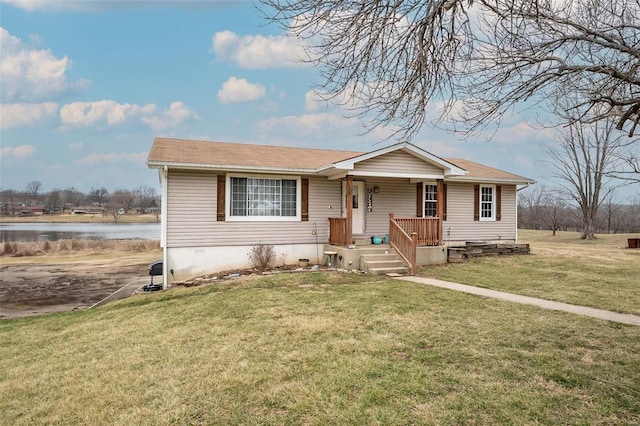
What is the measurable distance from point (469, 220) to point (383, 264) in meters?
6.16

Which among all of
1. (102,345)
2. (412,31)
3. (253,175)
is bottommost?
(102,345)

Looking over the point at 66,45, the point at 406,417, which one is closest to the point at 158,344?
the point at 406,417

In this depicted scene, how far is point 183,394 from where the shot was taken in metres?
3.90

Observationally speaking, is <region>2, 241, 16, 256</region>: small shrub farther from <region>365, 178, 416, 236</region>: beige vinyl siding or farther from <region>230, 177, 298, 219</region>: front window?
<region>365, 178, 416, 236</region>: beige vinyl siding

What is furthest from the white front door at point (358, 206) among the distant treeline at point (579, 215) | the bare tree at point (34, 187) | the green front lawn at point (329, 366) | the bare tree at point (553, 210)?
the bare tree at point (34, 187)

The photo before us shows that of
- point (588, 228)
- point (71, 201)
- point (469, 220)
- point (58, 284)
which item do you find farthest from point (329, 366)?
point (71, 201)

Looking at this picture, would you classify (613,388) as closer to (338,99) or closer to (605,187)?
(338,99)

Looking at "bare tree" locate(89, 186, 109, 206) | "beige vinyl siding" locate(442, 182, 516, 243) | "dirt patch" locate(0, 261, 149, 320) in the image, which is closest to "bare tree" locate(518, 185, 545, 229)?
"beige vinyl siding" locate(442, 182, 516, 243)

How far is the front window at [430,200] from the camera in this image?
1496cm

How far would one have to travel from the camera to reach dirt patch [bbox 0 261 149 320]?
1168 centimetres

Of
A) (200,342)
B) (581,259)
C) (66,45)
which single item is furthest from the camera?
(66,45)

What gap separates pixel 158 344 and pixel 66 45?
2025 centimetres

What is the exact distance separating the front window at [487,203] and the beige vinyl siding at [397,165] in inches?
153

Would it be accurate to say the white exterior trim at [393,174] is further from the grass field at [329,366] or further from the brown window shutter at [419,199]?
the grass field at [329,366]
